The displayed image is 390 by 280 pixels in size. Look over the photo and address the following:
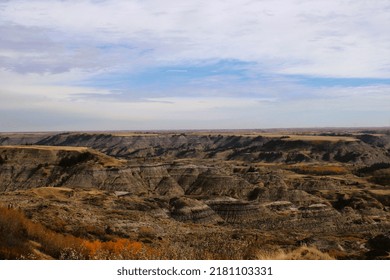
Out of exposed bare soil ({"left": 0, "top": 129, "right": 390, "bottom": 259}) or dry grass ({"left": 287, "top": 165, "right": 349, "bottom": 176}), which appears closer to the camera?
exposed bare soil ({"left": 0, "top": 129, "right": 390, "bottom": 259})

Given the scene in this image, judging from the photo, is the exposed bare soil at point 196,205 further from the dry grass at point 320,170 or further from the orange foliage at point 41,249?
the dry grass at point 320,170

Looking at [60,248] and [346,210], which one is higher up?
[60,248]

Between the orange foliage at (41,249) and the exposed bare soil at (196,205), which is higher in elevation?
the orange foliage at (41,249)

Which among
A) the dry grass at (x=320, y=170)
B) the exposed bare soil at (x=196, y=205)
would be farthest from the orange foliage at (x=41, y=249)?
the dry grass at (x=320, y=170)

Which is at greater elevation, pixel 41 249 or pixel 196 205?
pixel 41 249

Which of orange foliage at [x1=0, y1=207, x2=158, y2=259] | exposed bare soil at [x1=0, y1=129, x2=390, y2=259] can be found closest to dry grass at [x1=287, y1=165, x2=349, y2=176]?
exposed bare soil at [x1=0, y1=129, x2=390, y2=259]

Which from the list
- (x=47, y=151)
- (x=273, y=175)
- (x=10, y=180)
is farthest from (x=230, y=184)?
(x=47, y=151)

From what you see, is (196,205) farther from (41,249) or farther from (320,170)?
(320,170)

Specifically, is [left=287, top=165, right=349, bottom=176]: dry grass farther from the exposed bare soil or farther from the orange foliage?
the orange foliage

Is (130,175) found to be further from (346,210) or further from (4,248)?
(4,248)

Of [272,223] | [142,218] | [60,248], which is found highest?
[60,248]

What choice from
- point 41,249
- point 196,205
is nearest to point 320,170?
point 196,205
